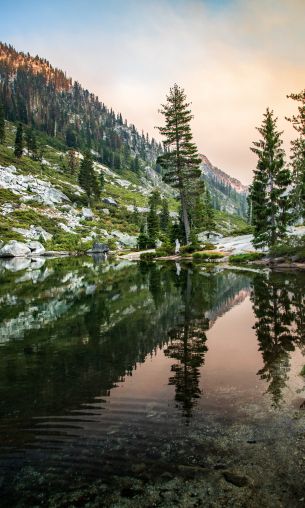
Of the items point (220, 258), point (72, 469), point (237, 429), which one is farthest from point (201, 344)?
point (220, 258)

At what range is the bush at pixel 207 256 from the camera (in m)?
50.2

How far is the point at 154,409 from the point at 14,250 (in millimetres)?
75627

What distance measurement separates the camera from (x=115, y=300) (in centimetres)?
2150

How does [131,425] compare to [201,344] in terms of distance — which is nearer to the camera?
[131,425]

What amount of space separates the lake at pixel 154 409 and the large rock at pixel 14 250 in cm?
6325

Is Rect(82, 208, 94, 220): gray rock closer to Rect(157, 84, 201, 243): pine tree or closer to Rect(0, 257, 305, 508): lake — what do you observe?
Rect(157, 84, 201, 243): pine tree

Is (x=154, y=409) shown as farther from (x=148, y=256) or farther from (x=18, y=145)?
(x=18, y=145)

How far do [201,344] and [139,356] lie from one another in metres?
2.39

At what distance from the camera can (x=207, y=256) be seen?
51.3 m

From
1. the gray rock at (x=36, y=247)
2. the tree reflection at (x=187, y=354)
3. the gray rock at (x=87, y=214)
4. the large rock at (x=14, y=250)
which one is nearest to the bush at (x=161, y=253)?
the gray rock at (x=36, y=247)

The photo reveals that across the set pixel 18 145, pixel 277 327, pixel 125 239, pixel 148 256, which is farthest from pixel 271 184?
pixel 18 145

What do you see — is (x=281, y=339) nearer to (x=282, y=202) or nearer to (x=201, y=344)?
(x=201, y=344)

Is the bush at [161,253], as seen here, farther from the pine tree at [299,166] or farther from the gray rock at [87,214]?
the gray rock at [87,214]

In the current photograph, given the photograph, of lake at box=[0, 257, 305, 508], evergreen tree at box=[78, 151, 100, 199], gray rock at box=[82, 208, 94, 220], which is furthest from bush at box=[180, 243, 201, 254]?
evergreen tree at box=[78, 151, 100, 199]
